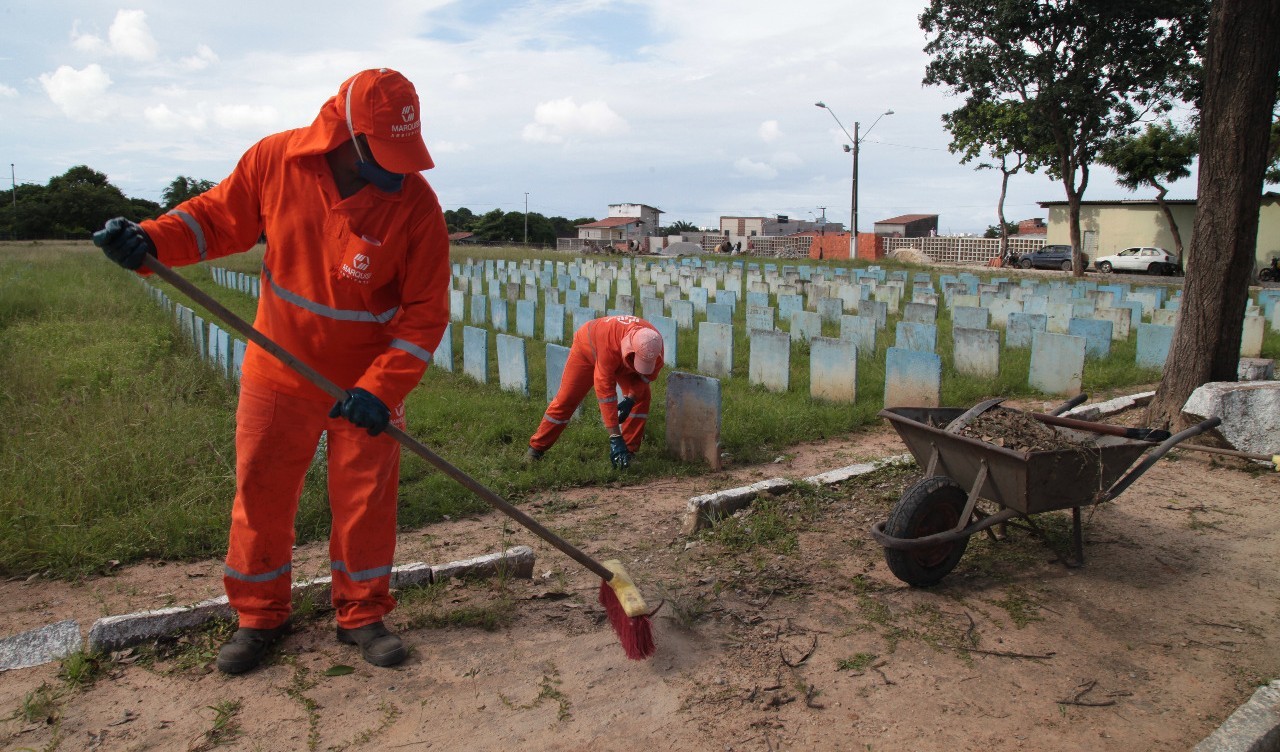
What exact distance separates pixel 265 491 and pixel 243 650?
546mm

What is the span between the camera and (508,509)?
2.85 meters

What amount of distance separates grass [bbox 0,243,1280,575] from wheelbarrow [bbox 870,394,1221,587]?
0.81 metres

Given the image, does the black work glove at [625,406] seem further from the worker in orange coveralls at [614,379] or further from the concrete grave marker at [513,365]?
the concrete grave marker at [513,365]

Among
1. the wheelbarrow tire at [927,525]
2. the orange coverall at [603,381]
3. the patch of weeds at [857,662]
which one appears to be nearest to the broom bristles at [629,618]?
the patch of weeds at [857,662]

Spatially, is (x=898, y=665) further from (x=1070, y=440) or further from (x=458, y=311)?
(x=458, y=311)

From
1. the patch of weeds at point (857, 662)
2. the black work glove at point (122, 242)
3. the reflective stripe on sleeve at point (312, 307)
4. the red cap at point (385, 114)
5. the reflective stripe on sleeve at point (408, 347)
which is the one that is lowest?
the patch of weeds at point (857, 662)

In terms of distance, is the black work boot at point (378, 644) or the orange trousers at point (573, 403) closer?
the black work boot at point (378, 644)

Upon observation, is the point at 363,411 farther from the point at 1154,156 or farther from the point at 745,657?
the point at 1154,156

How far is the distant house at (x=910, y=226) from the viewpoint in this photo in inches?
2320

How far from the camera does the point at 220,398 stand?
22.9ft

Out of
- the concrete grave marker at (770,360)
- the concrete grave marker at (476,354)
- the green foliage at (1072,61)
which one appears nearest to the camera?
the concrete grave marker at (770,360)

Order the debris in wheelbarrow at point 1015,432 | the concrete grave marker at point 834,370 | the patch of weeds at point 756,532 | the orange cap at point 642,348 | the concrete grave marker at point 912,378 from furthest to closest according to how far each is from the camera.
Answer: the concrete grave marker at point 834,370
the concrete grave marker at point 912,378
the orange cap at point 642,348
the patch of weeds at point 756,532
the debris in wheelbarrow at point 1015,432

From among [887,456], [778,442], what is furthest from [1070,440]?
[778,442]

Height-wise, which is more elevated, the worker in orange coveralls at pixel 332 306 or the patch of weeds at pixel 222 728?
the worker in orange coveralls at pixel 332 306
